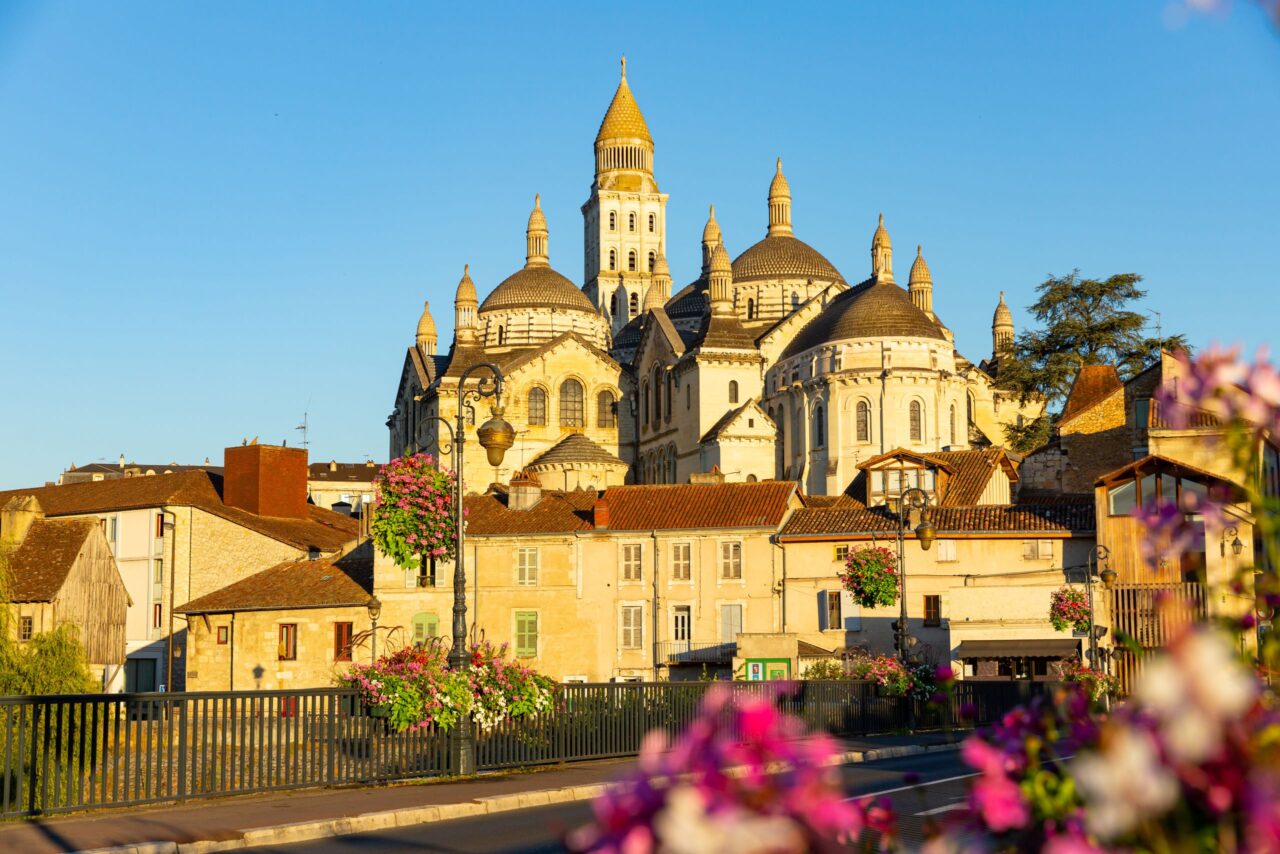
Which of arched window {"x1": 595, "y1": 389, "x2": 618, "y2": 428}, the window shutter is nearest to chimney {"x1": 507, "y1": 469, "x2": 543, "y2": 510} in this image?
the window shutter

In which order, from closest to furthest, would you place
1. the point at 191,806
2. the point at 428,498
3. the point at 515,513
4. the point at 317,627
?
the point at 191,806 → the point at 428,498 → the point at 317,627 → the point at 515,513

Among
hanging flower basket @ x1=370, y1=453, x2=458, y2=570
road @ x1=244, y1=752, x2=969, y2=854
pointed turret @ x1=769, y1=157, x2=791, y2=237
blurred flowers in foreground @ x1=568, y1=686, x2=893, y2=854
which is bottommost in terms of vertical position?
road @ x1=244, y1=752, x2=969, y2=854

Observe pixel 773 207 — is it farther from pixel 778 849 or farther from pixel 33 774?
pixel 778 849

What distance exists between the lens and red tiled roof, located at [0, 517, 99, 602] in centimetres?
5294

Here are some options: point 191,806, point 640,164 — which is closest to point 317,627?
point 191,806

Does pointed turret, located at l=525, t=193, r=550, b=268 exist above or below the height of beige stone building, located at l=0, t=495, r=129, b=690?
above

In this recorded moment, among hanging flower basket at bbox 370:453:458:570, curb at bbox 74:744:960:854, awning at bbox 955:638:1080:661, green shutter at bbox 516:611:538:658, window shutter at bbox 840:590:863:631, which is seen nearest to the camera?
curb at bbox 74:744:960:854

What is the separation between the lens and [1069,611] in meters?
43.9

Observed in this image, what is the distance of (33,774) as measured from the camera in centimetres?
1669

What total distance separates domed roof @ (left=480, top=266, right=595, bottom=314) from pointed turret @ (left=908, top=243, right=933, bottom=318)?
2510 cm

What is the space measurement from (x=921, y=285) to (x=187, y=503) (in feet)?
179

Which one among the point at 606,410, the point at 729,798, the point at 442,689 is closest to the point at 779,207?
the point at 606,410

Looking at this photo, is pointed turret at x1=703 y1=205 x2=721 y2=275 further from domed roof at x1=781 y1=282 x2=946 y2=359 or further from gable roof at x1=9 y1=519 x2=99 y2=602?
gable roof at x1=9 y1=519 x2=99 y2=602

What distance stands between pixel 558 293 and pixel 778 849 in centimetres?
10951
